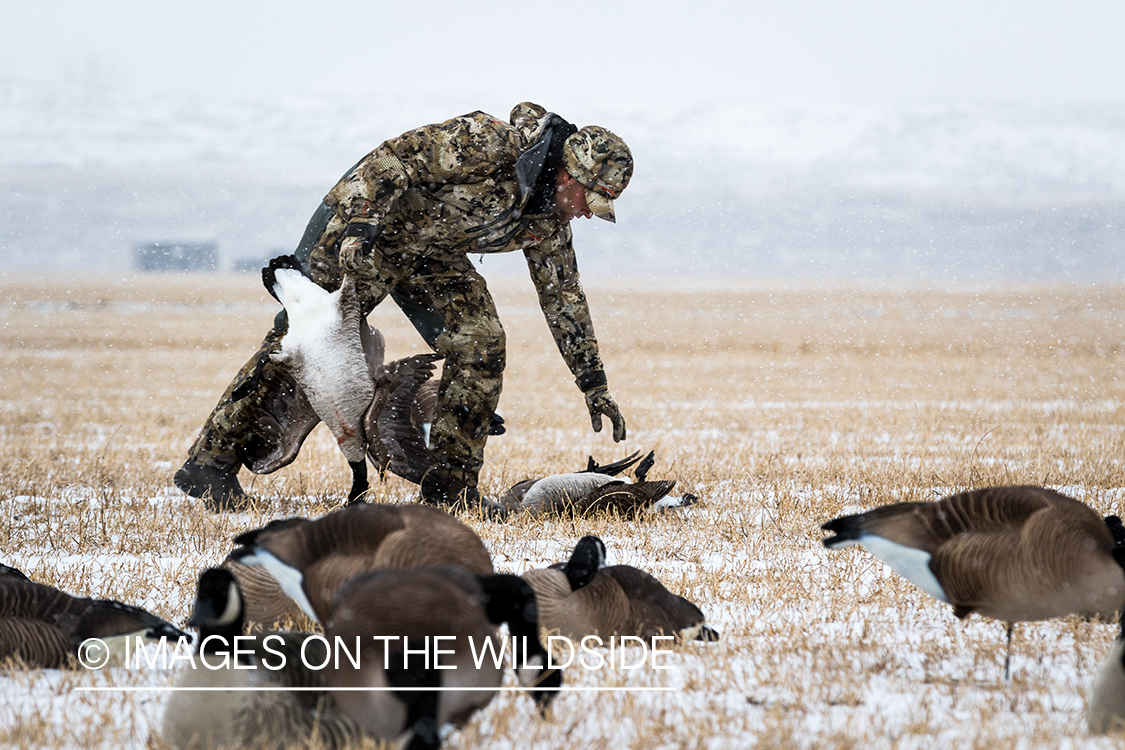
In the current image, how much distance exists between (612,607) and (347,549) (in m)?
1.13

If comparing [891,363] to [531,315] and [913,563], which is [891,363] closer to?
[913,563]

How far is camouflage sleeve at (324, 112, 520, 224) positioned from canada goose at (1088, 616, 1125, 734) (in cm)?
393

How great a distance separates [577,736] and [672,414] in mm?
9893

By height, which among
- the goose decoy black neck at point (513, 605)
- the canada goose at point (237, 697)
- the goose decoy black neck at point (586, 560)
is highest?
the goose decoy black neck at point (513, 605)

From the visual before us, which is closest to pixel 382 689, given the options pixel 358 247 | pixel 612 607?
pixel 612 607

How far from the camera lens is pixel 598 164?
5277 mm

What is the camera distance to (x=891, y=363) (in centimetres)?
1998

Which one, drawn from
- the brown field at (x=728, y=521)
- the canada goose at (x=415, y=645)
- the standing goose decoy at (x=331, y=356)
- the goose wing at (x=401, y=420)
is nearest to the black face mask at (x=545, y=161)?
the goose wing at (x=401, y=420)

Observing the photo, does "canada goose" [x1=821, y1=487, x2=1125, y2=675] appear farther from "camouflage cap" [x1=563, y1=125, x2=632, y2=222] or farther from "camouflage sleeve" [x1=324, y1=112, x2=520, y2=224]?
"camouflage sleeve" [x1=324, y1=112, x2=520, y2=224]

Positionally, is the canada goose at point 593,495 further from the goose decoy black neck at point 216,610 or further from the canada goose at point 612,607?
the goose decoy black neck at point 216,610

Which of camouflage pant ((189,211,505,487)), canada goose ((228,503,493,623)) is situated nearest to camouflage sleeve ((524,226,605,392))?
camouflage pant ((189,211,505,487))

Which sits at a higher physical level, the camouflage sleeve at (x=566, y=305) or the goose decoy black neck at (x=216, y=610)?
the camouflage sleeve at (x=566, y=305)

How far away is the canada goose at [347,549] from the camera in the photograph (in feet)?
8.09

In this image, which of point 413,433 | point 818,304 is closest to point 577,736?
point 413,433
